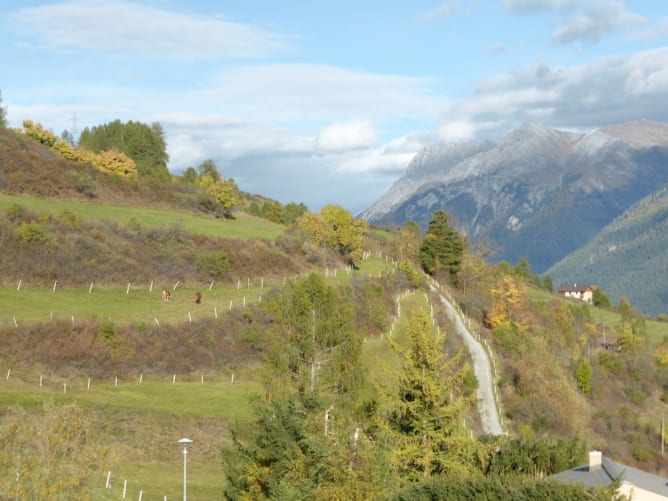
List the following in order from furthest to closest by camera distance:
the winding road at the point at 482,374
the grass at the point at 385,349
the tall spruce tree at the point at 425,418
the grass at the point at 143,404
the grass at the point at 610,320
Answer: the grass at the point at 610,320, the winding road at the point at 482,374, the grass at the point at 385,349, the grass at the point at 143,404, the tall spruce tree at the point at 425,418

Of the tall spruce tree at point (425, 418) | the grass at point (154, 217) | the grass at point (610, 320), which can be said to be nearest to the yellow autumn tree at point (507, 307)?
the grass at point (154, 217)

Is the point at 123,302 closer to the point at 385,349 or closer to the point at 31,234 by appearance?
the point at 31,234

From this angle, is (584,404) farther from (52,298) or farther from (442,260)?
(52,298)

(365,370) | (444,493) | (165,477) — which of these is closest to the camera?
(444,493)

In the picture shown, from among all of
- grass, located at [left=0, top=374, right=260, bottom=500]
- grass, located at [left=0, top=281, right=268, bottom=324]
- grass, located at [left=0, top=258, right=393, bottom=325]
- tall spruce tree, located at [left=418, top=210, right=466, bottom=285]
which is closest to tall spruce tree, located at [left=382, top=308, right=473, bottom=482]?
grass, located at [left=0, top=374, right=260, bottom=500]

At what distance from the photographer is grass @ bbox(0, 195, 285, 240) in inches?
3282

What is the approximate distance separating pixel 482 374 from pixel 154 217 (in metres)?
39.9

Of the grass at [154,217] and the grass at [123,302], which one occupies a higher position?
the grass at [154,217]

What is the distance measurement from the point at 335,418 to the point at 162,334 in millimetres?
30401

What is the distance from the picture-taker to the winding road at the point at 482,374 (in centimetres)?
7119

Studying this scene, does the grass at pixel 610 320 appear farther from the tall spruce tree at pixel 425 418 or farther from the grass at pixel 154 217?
the tall spruce tree at pixel 425 418

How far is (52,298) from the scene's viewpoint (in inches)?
2501

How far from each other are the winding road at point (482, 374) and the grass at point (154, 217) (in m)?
23.7

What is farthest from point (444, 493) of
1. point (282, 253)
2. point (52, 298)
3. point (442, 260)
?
point (442, 260)
